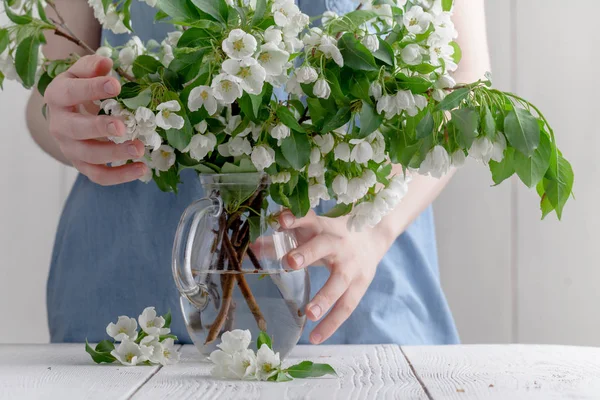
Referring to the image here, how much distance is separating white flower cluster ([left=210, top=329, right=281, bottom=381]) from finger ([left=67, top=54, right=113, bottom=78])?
225 mm

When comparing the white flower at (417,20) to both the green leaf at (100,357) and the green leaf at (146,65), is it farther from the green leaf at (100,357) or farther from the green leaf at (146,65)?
the green leaf at (100,357)

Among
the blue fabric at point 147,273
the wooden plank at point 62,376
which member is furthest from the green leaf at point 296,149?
the blue fabric at point 147,273

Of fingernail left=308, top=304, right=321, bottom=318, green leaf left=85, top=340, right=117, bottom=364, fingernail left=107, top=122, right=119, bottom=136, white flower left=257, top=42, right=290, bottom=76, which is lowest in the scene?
green leaf left=85, top=340, right=117, bottom=364

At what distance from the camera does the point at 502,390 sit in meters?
0.53

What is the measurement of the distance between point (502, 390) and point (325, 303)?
0.18m

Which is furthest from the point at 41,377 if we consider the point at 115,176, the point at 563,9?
the point at 563,9

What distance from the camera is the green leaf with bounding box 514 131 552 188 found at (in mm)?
480

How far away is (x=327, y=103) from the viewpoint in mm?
511

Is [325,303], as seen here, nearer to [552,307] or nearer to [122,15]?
[122,15]

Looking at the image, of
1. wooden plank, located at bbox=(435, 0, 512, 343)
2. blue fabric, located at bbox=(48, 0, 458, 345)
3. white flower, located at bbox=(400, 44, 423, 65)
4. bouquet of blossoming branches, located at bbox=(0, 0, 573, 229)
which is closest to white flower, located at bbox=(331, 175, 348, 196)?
bouquet of blossoming branches, located at bbox=(0, 0, 573, 229)

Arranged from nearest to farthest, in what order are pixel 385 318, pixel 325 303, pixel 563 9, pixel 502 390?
1. pixel 502 390
2. pixel 325 303
3. pixel 385 318
4. pixel 563 9

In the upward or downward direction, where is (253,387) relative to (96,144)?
downward

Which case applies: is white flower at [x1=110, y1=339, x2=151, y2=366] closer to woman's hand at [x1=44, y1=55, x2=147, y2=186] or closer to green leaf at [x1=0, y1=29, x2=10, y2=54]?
woman's hand at [x1=44, y1=55, x2=147, y2=186]

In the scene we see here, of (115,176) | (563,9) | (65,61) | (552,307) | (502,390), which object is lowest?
(552,307)
